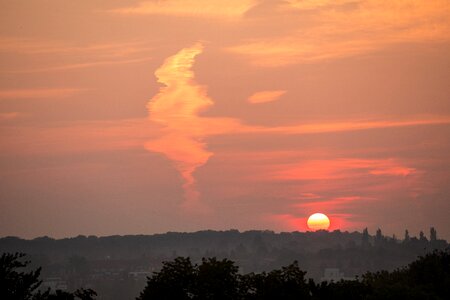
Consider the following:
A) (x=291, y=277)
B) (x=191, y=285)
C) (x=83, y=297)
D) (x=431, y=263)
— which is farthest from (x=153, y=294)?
(x=431, y=263)

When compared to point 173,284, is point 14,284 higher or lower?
lower

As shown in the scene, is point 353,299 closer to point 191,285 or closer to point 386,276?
point 191,285

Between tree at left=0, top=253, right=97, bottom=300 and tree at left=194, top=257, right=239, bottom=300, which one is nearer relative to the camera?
tree at left=0, top=253, right=97, bottom=300

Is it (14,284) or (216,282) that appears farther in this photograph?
(216,282)

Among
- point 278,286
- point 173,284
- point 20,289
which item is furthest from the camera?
point 278,286

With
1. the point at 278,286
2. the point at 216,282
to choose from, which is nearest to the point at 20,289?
the point at 216,282

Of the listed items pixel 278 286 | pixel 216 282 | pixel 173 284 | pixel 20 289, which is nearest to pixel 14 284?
pixel 20 289

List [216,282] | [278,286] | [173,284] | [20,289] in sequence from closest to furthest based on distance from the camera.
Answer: [20,289] → [216,282] → [173,284] → [278,286]

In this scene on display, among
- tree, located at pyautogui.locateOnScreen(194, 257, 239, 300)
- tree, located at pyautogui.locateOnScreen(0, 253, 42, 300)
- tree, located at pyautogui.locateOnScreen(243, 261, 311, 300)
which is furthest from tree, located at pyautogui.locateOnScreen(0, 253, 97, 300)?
tree, located at pyautogui.locateOnScreen(243, 261, 311, 300)

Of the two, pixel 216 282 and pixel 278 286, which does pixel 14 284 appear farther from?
pixel 278 286

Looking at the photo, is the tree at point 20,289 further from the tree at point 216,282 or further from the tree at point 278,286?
the tree at point 278,286

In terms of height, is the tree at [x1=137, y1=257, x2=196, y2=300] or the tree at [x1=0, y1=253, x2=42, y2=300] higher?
the tree at [x1=137, y1=257, x2=196, y2=300]

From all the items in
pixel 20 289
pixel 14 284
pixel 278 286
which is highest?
pixel 278 286

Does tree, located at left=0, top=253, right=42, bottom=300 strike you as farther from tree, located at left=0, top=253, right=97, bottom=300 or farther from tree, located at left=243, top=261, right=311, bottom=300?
tree, located at left=243, top=261, right=311, bottom=300
